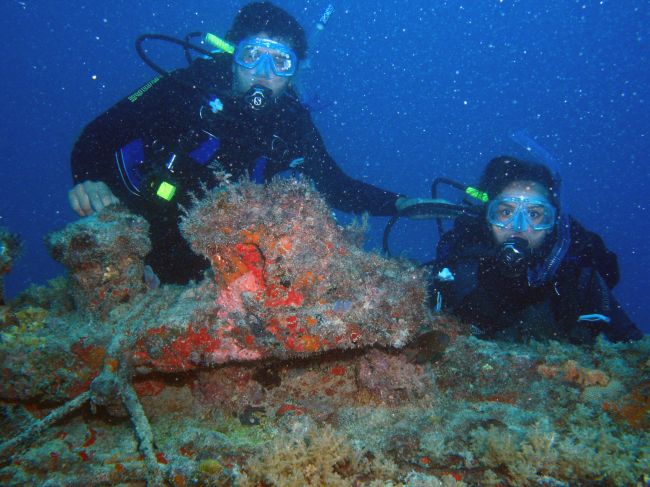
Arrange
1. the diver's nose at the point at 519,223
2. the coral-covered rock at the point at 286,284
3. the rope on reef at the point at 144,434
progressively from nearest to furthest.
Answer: the rope on reef at the point at 144,434 < the coral-covered rock at the point at 286,284 < the diver's nose at the point at 519,223

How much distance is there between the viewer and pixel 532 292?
4992mm

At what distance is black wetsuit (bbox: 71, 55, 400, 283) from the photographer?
471 cm

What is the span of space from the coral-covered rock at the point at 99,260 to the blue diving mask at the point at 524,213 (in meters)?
5.00

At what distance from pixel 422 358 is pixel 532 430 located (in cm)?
85

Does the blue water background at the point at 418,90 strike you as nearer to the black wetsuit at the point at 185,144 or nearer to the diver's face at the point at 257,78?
the diver's face at the point at 257,78

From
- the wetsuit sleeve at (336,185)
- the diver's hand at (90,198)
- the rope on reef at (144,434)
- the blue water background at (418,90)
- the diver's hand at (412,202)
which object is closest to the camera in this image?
the rope on reef at (144,434)

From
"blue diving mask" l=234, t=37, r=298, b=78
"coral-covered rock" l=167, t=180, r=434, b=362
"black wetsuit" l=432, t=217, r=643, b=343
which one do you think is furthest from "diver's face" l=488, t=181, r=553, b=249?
"blue diving mask" l=234, t=37, r=298, b=78

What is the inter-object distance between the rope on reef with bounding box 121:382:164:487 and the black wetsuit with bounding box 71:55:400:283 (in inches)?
104

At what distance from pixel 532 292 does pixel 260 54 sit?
5644 millimetres

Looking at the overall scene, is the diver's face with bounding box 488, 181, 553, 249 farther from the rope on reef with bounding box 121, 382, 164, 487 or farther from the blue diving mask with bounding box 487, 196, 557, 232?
the rope on reef with bounding box 121, 382, 164, 487

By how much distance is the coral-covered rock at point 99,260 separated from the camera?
9.21 ft

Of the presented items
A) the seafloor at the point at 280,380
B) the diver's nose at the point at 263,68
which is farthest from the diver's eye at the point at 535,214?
the diver's nose at the point at 263,68

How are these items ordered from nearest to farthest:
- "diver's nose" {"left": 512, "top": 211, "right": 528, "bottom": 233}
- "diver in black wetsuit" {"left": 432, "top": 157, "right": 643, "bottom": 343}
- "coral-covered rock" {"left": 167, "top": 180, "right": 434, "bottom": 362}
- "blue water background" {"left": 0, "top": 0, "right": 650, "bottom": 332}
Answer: "coral-covered rock" {"left": 167, "top": 180, "right": 434, "bottom": 362} < "diver in black wetsuit" {"left": 432, "top": 157, "right": 643, "bottom": 343} < "diver's nose" {"left": 512, "top": 211, "right": 528, "bottom": 233} < "blue water background" {"left": 0, "top": 0, "right": 650, "bottom": 332}

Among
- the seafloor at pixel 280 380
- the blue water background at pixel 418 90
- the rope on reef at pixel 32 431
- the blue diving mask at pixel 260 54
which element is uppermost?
the blue water background at pixel 418 90
